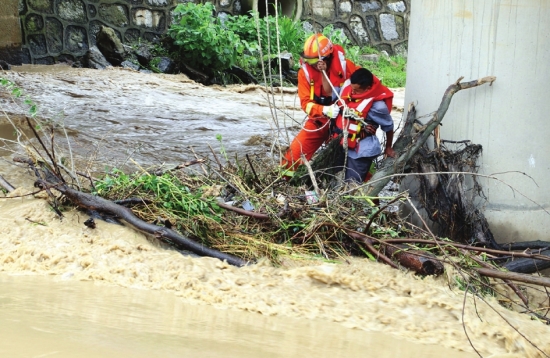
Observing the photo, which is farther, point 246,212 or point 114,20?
point 114,20

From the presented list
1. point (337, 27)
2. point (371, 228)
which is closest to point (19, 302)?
point (371, 228)

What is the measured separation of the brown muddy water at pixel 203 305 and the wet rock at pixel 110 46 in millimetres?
6778

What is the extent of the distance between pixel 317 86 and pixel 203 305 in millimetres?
2933

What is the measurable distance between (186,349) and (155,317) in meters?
0.49

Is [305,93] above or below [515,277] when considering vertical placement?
above

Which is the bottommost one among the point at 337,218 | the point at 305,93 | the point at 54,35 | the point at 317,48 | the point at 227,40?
the point at 337,218

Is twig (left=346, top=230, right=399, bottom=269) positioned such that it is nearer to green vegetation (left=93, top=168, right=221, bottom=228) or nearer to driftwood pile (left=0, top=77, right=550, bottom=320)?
driftwood pile (left=0, top=77, right=550, bottom=320)

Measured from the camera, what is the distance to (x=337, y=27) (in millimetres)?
15625

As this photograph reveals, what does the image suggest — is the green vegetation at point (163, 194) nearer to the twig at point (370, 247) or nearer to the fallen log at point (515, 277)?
the twig at point (370, 247)

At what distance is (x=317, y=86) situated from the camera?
620 cm

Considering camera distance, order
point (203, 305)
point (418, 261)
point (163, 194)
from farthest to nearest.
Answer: point (163, 194) < point (418, 261) < point (203, 305)

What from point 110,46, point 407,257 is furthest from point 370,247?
point 110,46

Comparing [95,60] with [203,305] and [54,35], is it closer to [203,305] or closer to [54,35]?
[54,35]

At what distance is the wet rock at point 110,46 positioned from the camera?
1211 centimetres
